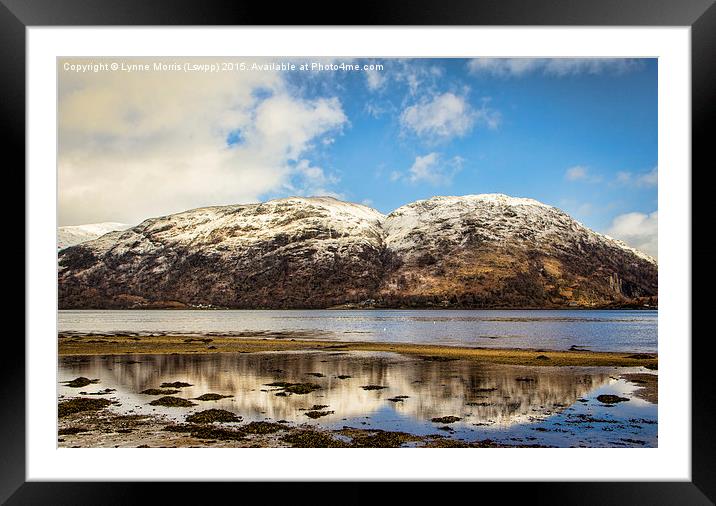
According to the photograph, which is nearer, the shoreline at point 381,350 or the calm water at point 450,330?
the shoreline at point 381,350

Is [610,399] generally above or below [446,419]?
below

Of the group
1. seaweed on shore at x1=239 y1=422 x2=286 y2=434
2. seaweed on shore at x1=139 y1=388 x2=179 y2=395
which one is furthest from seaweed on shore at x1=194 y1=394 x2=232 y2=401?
seaweed on shore at x1=239 y1=422 x2=286 y2=434

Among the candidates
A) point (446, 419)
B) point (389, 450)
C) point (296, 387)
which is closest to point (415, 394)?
point (446, 419)

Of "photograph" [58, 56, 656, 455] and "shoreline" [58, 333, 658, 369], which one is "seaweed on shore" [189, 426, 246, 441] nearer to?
"photograph" [58, 56, 656, 455]

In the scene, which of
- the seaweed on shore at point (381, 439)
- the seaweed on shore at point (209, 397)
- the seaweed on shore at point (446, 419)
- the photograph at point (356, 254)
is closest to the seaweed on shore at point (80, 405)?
the photograph at point (356, 254)

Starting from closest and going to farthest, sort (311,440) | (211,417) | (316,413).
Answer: (311,440)
(211,417)
(316,413)

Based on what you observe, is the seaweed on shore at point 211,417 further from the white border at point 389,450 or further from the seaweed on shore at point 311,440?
the white border at point 389,450

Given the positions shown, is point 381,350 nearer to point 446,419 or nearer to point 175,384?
point 175,384
